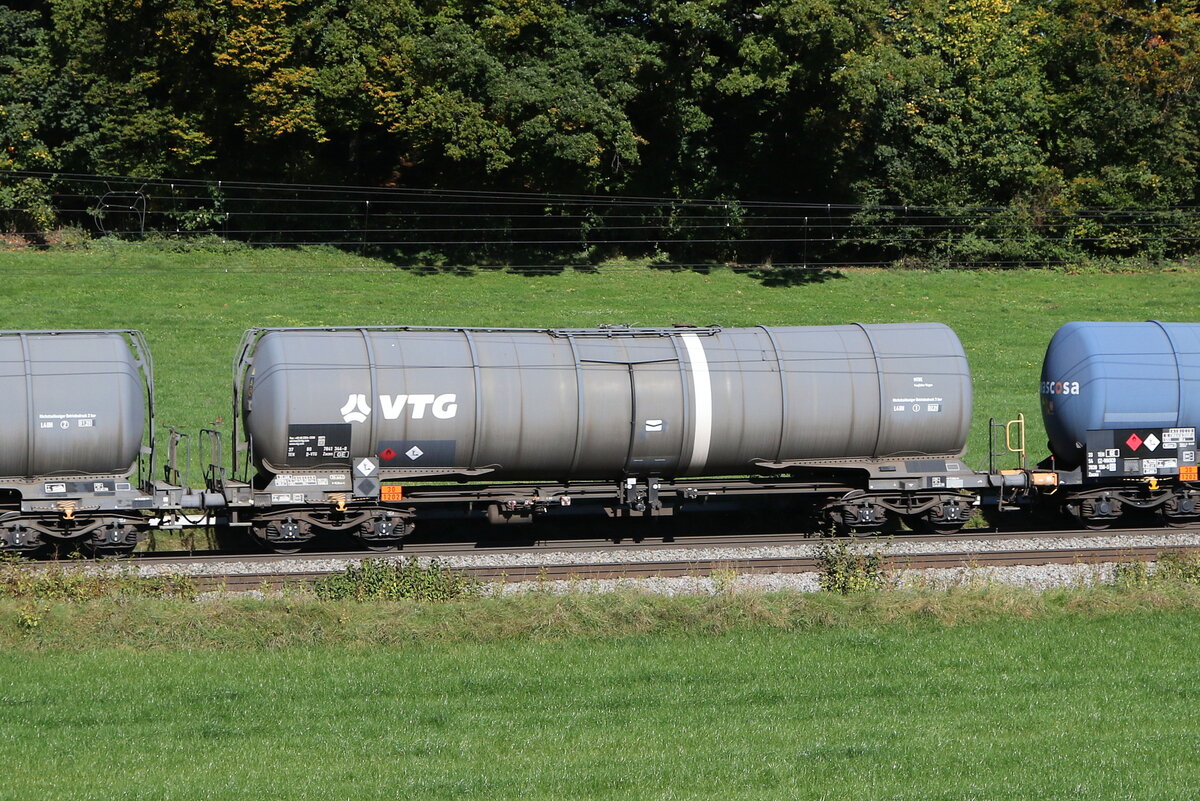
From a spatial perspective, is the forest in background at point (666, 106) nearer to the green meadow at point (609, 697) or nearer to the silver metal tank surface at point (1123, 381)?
the silver metal tank surface at point (1123, 381)

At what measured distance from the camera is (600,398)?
72.9 ft

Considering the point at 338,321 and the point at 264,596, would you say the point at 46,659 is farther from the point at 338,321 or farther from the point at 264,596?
the point at 338,321

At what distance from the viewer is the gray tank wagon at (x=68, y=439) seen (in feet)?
67.3

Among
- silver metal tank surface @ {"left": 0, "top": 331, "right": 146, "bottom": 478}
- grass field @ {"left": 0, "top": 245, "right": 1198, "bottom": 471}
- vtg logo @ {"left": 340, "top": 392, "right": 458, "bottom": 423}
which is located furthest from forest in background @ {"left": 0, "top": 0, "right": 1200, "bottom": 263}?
silver metal tank surface @ {"left": 0, "top": 331, "right": 146, "bottom": 478}

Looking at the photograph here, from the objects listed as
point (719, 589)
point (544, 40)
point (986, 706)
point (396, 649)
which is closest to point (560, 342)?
point (719, 589)

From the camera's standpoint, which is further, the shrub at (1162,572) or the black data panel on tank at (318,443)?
the black data panel on tank at (318,443)

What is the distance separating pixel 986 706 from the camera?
14156mm

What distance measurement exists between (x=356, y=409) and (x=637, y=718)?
9.54 m

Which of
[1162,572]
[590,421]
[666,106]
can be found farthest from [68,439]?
[666,106]

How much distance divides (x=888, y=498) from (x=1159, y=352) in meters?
6.01

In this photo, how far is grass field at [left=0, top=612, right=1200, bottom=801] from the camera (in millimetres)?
11641

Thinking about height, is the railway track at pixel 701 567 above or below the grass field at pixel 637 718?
above

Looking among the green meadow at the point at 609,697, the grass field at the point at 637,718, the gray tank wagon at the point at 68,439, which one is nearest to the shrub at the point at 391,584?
the green meadow at the point at 609,697

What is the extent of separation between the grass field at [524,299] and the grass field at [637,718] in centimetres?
1709
